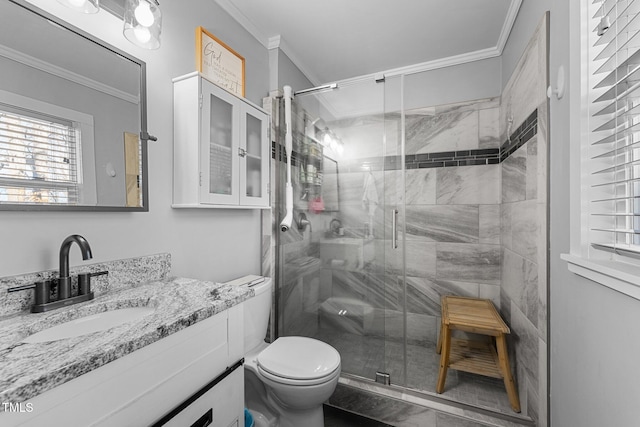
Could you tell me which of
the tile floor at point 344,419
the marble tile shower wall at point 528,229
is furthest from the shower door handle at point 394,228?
the tile floor at point 344,419

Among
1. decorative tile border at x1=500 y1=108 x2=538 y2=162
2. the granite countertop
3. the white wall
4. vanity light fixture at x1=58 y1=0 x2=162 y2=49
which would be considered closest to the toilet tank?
the white wall

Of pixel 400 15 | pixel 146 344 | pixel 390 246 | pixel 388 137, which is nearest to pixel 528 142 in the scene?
pixel 388 137

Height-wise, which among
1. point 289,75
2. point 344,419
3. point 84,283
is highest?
point 289,75

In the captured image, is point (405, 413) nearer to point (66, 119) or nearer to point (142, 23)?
point (66, 119)

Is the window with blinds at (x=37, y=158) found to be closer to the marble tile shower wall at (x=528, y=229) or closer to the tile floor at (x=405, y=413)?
the tile floor at (x=405, y=413)

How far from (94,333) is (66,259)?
0.35m

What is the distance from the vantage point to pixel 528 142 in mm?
1521

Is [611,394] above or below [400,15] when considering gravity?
below

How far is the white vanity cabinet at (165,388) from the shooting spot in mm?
568

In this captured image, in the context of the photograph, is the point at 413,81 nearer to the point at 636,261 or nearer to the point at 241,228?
the point at 241,228

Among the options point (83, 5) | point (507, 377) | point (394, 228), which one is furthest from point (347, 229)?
point (83, 5)

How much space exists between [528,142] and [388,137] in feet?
2.55

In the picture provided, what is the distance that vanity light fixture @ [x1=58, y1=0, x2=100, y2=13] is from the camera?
93cm

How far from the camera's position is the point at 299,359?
4.60 feet
